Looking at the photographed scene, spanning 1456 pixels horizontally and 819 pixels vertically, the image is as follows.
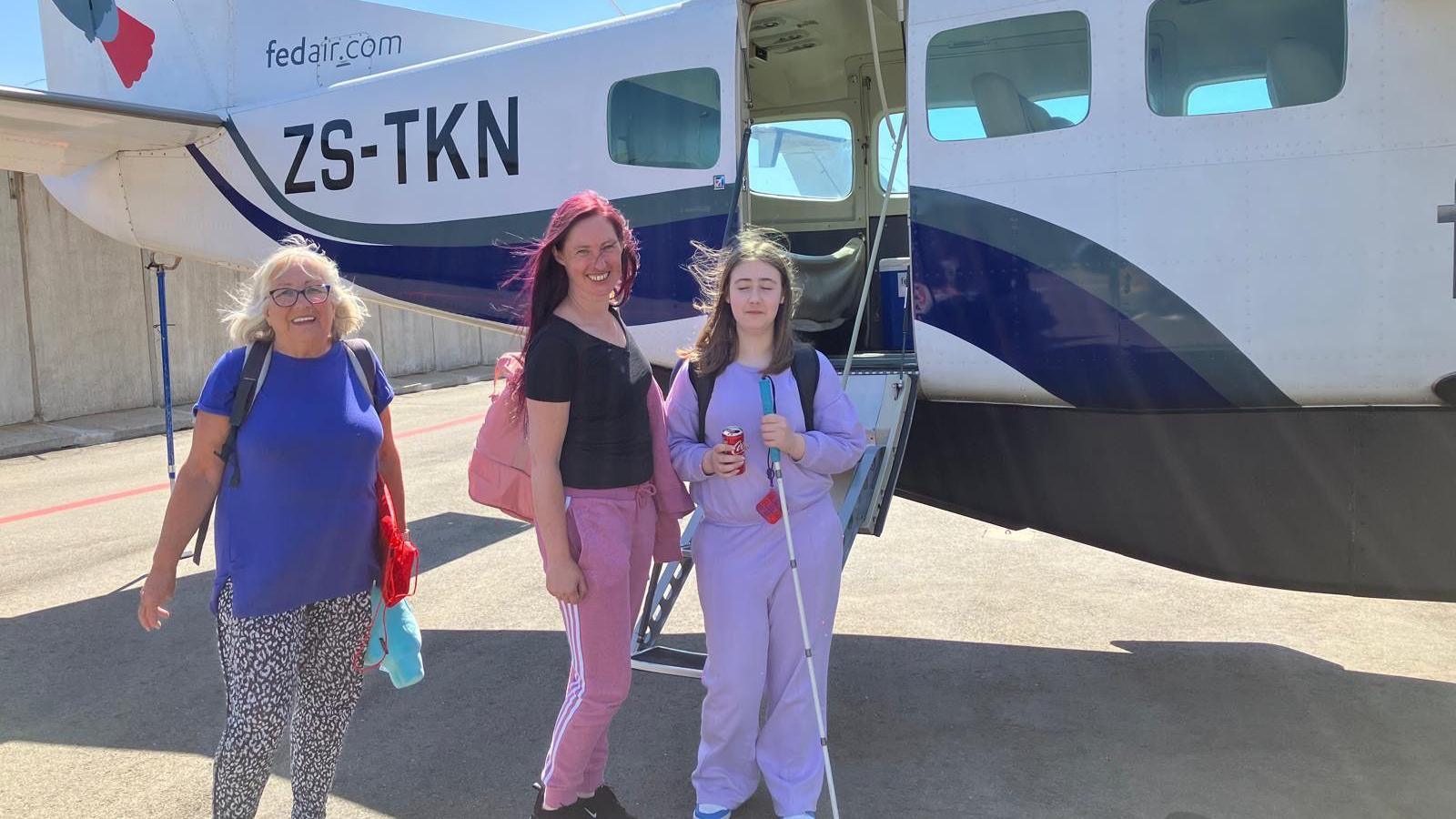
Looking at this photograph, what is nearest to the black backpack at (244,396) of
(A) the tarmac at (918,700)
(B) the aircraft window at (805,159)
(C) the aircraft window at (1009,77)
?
(A) the tarmac at (918,700)

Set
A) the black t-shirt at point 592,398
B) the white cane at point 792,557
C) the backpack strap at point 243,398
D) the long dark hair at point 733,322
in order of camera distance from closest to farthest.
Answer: the backpack strap at point 243,398 < the black t-shirt at point 592,398 < the white cane at point 792,557 < the long dark hair at point 733,322

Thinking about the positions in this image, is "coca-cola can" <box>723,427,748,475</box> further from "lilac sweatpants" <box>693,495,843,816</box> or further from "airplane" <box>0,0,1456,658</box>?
"airplane" <box>0,0,1456,658</box>

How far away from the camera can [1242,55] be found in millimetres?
3613

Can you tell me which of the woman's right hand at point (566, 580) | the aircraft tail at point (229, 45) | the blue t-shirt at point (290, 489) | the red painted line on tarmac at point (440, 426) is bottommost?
the red painted line on tarmac at point (440, 426)

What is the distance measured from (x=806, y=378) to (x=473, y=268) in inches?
120

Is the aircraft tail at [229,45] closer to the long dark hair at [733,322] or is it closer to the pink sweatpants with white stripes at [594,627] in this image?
A: the long dark hair at [733,322]

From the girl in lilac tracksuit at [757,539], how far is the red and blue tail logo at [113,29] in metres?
6.54

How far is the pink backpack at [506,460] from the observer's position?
9.18ft

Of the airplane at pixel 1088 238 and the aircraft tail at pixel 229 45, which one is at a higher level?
the aircraft tail at pixel 229 45

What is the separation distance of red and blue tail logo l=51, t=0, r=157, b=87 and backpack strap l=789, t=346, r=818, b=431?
21.9 feet

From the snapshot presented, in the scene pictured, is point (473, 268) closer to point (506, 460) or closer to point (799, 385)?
point (506, 460)

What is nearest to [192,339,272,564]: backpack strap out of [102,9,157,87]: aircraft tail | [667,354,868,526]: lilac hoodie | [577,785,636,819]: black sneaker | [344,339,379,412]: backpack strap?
[344,339,379,412]: backpack strap

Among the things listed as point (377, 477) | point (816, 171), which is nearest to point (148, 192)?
point (816, 171)

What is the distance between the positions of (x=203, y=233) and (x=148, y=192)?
19.8 inches
